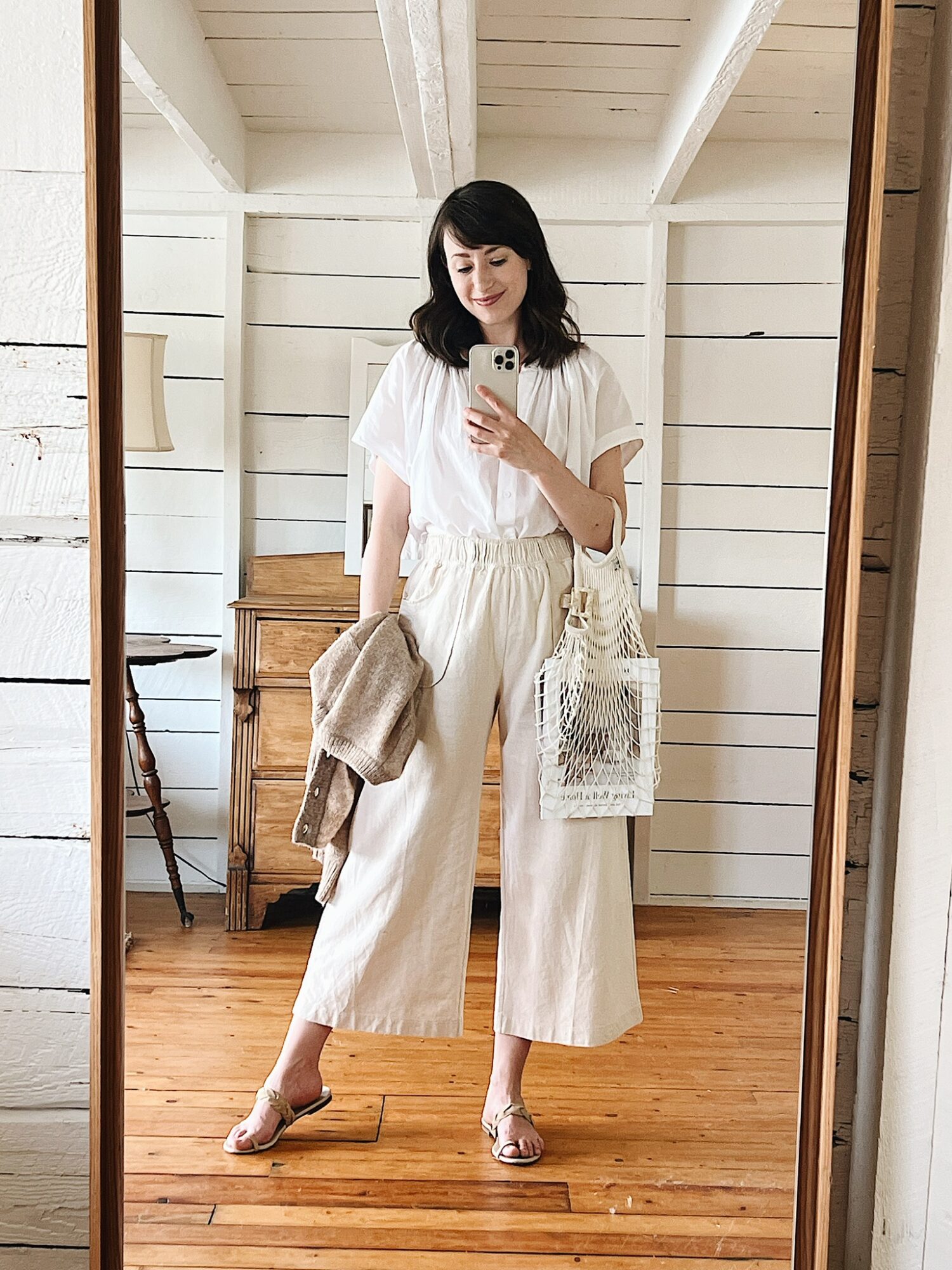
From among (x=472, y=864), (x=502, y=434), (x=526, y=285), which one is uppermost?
(x=526, y=285)

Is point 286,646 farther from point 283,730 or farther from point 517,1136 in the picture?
point 517,1136

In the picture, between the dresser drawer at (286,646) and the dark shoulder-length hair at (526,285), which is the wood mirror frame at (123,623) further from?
the dark shoulder-length hair at (526,285)

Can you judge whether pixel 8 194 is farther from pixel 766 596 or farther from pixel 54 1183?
pixel 54 1183

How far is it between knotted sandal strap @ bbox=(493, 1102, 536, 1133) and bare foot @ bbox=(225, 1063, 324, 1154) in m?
0.21

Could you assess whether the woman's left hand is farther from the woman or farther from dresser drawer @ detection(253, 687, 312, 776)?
dresser drawer @ detection(253, 687, 312, 776)

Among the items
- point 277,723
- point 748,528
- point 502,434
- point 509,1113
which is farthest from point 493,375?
point 509,1113

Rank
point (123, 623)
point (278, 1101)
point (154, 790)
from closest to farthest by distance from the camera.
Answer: point (123, 623)
point (154, 790)
point (278, 1101)

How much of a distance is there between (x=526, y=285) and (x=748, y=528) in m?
0.34

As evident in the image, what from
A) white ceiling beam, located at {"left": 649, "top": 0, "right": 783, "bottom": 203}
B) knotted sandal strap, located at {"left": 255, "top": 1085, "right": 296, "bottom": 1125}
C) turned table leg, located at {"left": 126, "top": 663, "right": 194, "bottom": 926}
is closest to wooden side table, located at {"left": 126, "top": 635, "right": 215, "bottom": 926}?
turned table leg, located at {"left": 126, "top": 663, "right": 194, "bottom": 926}

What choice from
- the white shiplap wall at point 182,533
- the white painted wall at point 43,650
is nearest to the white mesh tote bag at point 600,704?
the white shiplap wall at point 182,533

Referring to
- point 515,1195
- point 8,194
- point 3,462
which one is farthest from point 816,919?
point 8,194

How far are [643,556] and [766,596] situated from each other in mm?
136

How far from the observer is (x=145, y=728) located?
44.5 inches

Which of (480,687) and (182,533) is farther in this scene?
(480,687)
